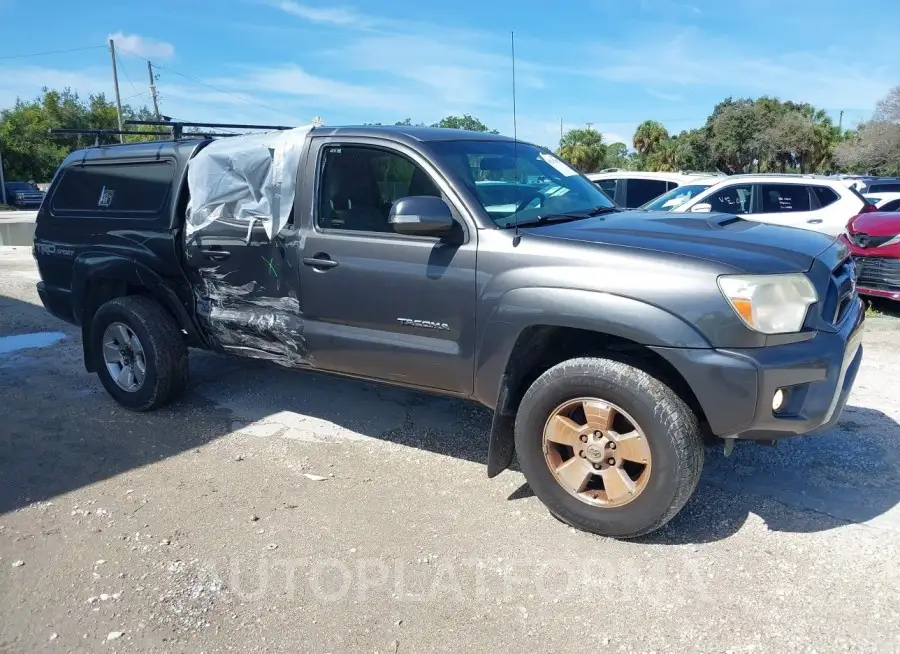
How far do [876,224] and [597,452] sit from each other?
615 centimetres

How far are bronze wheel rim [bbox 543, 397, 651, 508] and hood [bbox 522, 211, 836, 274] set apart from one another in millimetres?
775

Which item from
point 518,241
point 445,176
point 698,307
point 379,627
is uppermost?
point 445,176

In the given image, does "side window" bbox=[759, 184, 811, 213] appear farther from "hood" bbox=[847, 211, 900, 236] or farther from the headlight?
the headlight

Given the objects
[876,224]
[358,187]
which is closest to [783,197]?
[876,224]

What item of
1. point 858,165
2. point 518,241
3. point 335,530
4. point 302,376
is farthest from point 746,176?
point 858,165

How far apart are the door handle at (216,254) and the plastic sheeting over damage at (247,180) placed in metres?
0.18

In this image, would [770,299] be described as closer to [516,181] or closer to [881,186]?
[516,181]

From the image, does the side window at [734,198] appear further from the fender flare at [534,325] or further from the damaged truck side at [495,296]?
the fender flare at [534,325]

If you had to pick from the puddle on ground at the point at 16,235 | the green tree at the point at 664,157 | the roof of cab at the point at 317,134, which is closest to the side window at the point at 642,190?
the roof of cab at the point at 317,134

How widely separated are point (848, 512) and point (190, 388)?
15.2 ft

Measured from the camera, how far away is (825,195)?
9789mm

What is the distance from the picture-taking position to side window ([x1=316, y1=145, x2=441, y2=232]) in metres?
4.13

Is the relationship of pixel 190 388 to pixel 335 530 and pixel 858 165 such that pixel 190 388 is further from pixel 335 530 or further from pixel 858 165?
pixel 858 165

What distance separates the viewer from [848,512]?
12.0 feet
